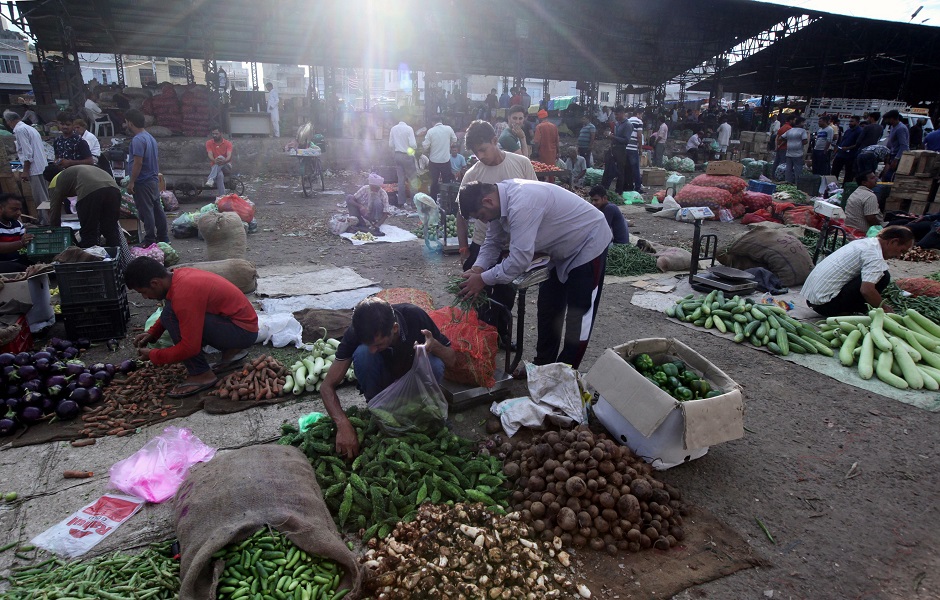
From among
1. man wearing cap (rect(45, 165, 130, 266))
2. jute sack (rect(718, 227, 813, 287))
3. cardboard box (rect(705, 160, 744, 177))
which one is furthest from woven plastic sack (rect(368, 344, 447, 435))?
cardboard box (rect(705, 160, 744, 177))

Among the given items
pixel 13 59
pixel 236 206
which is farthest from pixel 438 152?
pixel 13 59

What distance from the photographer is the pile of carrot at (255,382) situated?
4.45 metres

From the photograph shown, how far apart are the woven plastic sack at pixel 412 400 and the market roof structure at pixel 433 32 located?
18.5 meters

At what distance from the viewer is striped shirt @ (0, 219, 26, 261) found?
6.37 meters

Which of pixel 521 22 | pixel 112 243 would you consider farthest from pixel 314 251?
pixel 521 22

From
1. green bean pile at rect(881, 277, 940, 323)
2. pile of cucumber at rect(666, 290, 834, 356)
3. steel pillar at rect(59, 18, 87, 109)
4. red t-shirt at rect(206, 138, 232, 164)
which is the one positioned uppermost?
steel pillar at rect(59, 18, 87, 109)

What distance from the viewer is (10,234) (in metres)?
6.41

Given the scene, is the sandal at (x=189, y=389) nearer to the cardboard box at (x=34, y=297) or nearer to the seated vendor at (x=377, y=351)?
the seated vendor at (x=377, y=351)

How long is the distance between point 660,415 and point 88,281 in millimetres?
5285

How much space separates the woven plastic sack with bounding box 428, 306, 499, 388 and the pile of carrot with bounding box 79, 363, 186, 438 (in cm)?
222

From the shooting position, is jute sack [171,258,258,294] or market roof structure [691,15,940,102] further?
market roof structure [691,15,940,102]

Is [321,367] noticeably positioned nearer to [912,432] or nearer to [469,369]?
[469,369]

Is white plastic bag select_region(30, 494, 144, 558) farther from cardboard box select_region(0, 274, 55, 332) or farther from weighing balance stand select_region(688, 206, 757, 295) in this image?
weighing balance stand select_region(688, 206, 757, 295)

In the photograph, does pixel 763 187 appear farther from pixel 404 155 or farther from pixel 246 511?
pixel 246 511
